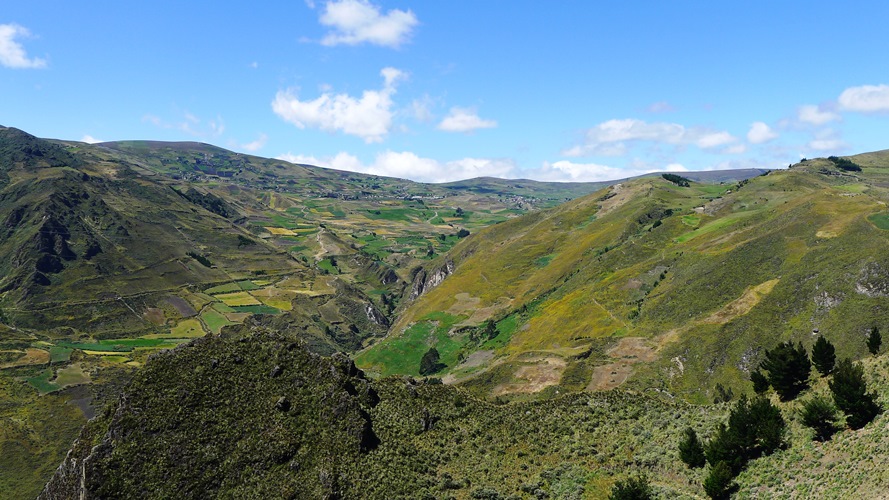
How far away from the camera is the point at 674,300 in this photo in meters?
101

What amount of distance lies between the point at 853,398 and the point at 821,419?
7.53 ft

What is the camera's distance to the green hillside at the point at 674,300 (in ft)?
260

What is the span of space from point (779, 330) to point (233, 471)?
79.7m

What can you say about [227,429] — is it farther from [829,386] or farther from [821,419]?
[829,386]

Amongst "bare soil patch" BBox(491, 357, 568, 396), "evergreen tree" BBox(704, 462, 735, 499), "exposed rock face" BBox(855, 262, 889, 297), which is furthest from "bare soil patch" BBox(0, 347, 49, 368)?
"exposed rock face" BBox(855, 262, 889, 297)

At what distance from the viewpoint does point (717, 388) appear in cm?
7381

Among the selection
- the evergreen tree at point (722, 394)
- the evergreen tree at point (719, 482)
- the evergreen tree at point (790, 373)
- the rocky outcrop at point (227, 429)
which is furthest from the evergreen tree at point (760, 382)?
the rocky outcrop at point (227, 429)

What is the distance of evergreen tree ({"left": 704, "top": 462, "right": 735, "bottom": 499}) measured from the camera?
104ft

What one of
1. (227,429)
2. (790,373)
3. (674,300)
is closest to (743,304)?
(674,300)

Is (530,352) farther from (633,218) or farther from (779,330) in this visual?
(633,218)

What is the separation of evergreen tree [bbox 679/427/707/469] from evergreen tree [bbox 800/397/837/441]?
6.99 metres

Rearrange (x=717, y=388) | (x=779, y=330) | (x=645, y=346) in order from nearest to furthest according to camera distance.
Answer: (x=717, y=388) < (x=779, y=330) < (x=645, y=346)

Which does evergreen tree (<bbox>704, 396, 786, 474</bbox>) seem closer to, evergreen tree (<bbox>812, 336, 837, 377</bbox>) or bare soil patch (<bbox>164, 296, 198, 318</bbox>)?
evergreen tree (<bbox>812, 336, 837, 377</bbox>)

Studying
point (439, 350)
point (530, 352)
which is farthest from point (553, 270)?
point (530, 352)
